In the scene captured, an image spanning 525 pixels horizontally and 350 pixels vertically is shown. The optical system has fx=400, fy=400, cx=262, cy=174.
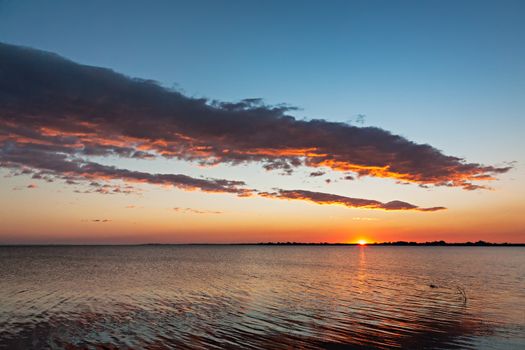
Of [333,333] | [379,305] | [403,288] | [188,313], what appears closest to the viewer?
[333,333]

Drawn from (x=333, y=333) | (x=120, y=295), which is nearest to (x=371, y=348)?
(x=333, y=333)

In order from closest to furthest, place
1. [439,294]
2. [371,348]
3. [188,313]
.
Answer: [371,348]
[188,313]
[439,294]

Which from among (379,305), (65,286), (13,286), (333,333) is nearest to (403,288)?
(379,305)

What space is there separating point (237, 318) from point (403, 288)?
3143 centimetres

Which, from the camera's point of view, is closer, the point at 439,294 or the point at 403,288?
the point at 439,294

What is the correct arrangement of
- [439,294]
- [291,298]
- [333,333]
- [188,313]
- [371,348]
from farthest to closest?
[439,294] → [291,298] → [188,313] → [333,333] → [371,348]

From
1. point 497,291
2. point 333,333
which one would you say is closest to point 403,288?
point 497,291

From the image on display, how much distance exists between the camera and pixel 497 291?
51875 mm

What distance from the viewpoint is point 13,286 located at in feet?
162

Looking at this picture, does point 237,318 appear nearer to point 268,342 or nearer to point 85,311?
point 268,342

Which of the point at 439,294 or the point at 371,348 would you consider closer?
the point at 371,348

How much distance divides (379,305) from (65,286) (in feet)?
125

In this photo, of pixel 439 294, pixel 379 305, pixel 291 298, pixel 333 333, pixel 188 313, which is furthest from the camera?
pixel 439 294

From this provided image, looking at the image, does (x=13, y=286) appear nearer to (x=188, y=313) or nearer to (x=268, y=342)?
→ (x=188, y=313)
